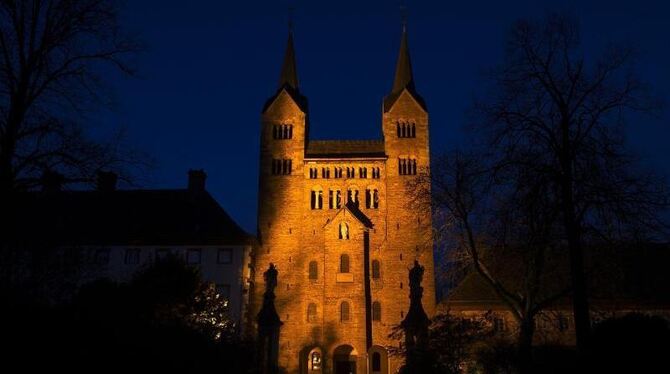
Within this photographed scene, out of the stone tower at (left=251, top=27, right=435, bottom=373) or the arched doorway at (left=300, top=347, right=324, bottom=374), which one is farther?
the stone tower at (left=251, top=27, right=435, bottom=373)

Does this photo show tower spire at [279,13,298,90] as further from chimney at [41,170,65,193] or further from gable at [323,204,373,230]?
chimney at [41,170,65,193]

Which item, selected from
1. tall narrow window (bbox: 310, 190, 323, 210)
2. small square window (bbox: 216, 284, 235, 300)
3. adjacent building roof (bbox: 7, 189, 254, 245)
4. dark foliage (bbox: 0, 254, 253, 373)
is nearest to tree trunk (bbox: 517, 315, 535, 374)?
dark foliage (bbox: 0, 254, 253, 373)

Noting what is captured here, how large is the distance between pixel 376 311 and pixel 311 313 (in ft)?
17.1

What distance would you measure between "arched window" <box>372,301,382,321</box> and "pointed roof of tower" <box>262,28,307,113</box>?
1829cm

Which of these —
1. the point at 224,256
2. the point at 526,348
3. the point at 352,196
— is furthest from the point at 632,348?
the point at 352,196

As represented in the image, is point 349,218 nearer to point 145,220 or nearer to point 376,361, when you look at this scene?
point 376,361

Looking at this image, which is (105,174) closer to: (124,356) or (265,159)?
(124,356)

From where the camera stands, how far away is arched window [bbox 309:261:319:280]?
57.5 m

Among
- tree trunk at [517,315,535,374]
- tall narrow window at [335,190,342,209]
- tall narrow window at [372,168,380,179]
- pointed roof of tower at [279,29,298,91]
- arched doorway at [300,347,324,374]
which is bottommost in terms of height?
arched doorway at [300,347,324,374]

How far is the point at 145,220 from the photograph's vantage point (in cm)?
5622

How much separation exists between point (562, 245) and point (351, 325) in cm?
3331

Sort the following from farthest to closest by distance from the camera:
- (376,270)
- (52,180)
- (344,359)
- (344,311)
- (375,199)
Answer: (375,199) < (376,270) < (344,311) < (344,359) < (52,180)

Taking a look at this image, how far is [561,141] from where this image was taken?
21.9m

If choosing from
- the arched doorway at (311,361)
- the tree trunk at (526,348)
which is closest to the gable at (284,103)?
the arched doorway at (311,361)
